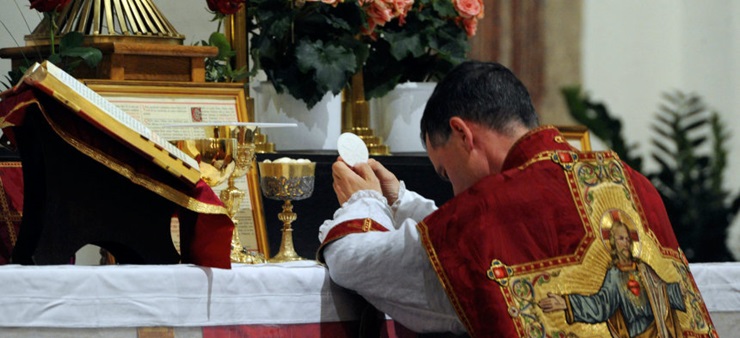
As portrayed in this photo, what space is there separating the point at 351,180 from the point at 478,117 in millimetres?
293

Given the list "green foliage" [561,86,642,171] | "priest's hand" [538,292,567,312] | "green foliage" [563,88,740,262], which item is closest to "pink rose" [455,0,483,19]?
"green foliage" [561,86,642,171]

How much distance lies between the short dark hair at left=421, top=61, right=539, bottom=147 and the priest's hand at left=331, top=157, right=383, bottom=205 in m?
0.20

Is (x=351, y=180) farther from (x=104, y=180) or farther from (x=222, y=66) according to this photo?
(x=222, y=66)

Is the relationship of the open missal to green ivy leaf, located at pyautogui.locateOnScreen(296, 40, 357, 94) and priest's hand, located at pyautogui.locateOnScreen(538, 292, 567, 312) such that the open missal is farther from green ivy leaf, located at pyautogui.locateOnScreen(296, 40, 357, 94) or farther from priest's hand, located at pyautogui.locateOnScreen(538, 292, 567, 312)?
green ivy leaf, located at pyautogui.locateOnScreen(296, 40, 357, 94)

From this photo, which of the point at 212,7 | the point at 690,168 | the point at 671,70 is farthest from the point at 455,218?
the point at 671,70

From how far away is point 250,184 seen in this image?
299 cm

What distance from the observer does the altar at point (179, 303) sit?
2.20 meters

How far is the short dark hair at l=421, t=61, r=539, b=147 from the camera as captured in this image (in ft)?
7.65

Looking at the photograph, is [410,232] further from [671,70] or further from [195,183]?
[671,70]

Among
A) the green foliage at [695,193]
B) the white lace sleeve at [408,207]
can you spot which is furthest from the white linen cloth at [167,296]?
the green foliage at [695,193]

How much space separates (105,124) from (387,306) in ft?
1.81

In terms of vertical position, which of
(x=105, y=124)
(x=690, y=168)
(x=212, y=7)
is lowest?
(x=690, y=168)

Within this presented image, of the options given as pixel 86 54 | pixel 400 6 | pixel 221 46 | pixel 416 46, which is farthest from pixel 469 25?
pixel 86 54

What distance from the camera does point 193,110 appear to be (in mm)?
2977
